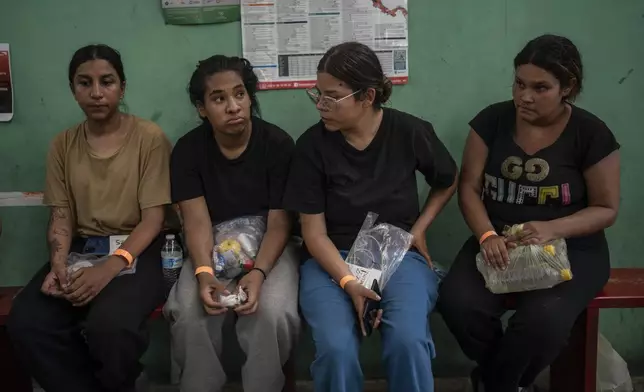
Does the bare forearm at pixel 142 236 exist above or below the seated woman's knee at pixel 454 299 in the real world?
above

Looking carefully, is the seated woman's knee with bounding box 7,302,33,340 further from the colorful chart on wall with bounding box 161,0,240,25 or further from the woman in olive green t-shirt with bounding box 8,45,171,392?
the colorful chart on wall with bounding box 161,0,240,25

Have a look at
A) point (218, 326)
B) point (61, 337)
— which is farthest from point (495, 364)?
point (61, 337)

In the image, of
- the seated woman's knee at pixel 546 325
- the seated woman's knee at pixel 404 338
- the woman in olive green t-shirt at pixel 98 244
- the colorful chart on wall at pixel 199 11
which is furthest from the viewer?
the colorful chart on wall at pixel 199 11

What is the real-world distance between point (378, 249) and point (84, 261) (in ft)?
→ 3.64

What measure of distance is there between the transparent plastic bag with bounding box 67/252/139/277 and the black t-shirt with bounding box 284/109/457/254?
2.15 ft

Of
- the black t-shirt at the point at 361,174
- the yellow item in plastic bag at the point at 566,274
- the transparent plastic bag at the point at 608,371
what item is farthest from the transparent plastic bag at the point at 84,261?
the transparent plastic bag at the point at 608,371

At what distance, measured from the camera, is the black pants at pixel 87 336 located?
2225mm

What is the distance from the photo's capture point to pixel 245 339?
7.36 ft

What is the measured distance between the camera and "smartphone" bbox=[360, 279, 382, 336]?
2158 millimetres

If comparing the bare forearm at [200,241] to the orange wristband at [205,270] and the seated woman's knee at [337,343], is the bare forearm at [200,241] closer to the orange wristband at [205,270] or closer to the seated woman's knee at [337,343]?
the orange wristband at [205,270]

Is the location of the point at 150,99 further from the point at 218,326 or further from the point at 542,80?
the point at 542,80

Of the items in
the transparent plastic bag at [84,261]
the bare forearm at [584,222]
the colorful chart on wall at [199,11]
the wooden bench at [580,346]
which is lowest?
the wooden bench at [580,346]

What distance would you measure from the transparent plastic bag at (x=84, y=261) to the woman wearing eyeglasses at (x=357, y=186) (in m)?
0.66

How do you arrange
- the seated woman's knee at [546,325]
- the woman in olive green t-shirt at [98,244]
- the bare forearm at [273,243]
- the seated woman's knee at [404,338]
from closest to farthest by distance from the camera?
the seated woman's knee at [404,338] → the seated woman's knee at [546,325] → the woman in olive green t-shirt at [98,244] → the bare forearm at [273,243]
